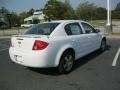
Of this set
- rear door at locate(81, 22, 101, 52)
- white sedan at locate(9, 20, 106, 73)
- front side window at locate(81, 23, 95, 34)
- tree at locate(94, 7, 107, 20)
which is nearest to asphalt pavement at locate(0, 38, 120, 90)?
white sedan at locate(9, 20, 106, 73)

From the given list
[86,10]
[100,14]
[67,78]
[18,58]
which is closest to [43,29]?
[18,58]

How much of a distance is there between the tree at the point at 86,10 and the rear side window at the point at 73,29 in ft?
210

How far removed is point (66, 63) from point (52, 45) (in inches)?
37.0

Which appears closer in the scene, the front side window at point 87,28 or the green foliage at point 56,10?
the front side window at point 87,28

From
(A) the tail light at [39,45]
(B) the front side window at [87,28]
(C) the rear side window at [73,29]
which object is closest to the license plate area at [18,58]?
(A) the tail light at [39,45]

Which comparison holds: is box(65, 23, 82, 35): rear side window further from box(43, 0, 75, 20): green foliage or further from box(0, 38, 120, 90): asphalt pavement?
box(43, 0, 75, 20): green foliage

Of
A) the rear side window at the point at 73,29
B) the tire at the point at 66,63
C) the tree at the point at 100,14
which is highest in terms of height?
the tree at the point at 100,14

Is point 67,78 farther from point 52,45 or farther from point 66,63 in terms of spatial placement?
point 52,45

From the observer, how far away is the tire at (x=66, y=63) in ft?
22.8

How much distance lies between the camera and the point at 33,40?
6.57 m

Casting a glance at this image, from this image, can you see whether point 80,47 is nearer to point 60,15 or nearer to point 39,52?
point 39,52

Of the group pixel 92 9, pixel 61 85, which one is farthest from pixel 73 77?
pixel 92 9

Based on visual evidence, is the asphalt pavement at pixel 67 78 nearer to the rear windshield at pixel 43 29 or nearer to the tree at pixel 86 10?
the rear windshield at pixel 43 29

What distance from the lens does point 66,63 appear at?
7188 mm
